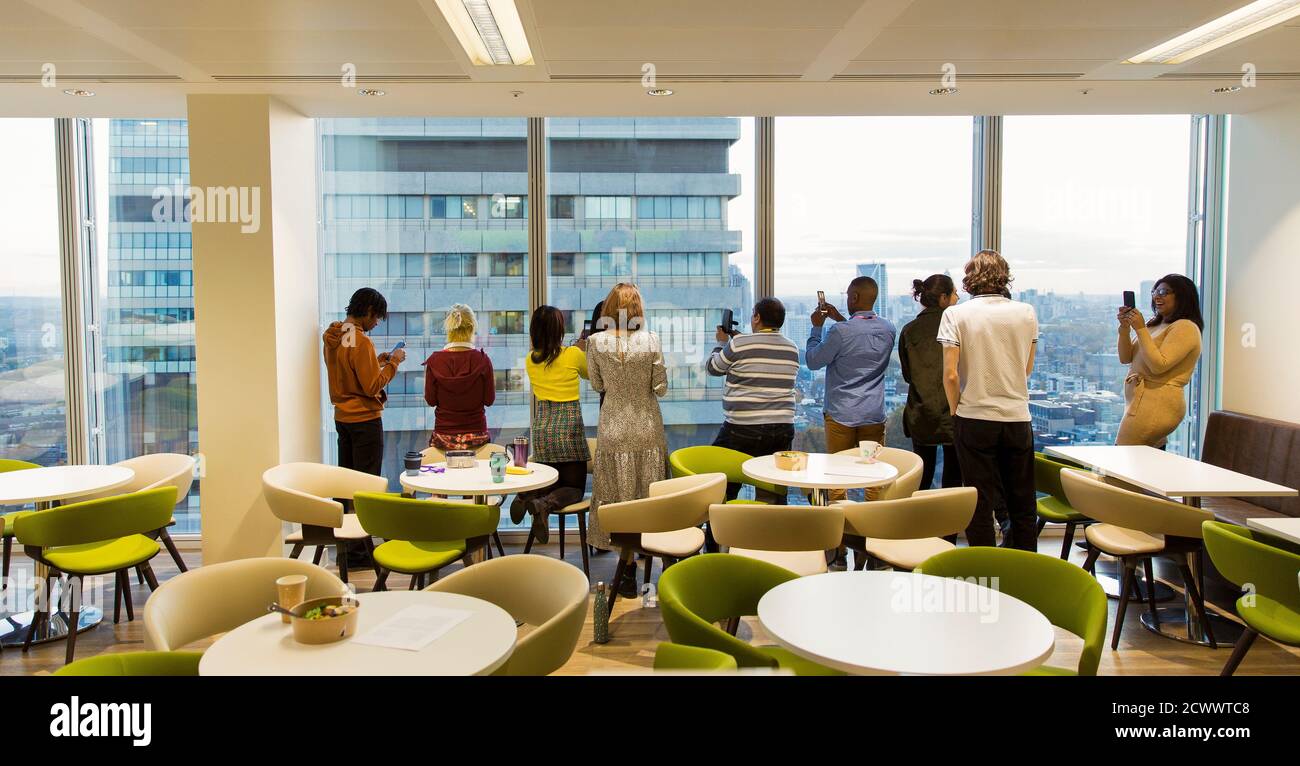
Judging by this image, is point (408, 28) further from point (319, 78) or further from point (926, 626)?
point (926, 626)

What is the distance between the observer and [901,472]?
436 cm

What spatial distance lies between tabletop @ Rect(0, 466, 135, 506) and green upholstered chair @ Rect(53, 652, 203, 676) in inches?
93.0

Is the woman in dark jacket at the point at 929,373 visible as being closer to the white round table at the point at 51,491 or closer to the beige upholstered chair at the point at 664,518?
the beige upholstered chair at the point at 664,518

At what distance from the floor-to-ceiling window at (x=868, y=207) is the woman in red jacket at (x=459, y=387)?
2.30m

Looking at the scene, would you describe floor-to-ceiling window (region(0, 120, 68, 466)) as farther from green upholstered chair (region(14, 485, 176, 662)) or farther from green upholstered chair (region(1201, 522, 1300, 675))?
green upholstered chair (region(1201, 522, 1300, 675))

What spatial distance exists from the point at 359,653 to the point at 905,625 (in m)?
1.44

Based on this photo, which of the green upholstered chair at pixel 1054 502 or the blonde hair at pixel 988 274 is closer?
A: the blonde hair at pixel 988 274

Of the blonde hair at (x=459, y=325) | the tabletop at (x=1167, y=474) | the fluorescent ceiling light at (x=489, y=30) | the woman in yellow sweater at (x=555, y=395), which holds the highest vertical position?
the fluorescent ceiling light at (x=489, y=30)

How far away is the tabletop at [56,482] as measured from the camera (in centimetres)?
383

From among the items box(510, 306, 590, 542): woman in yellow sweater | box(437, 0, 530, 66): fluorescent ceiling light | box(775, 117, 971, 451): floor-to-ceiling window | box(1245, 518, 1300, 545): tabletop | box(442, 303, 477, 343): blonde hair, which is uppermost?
box(437, 0, 530, 66): fluorescent ceiling light

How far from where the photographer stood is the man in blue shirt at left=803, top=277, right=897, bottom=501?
17.2 feet

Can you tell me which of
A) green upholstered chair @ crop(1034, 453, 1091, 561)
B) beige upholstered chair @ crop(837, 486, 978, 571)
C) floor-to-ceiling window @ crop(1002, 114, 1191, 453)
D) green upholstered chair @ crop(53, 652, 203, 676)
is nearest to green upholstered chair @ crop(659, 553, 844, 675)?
beige upholstered chair @ crop(837, 486, 978, 571)

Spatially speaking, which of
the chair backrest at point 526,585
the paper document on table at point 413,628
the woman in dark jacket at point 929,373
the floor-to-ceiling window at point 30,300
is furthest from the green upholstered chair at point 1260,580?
the floor-to-ceiling window at point 30,300
